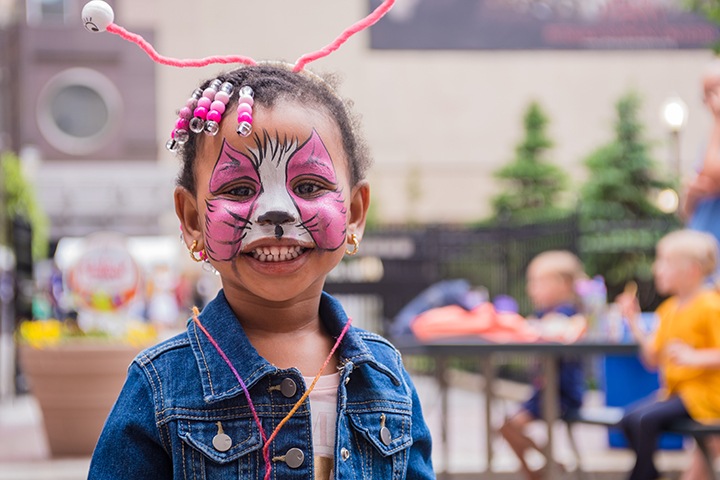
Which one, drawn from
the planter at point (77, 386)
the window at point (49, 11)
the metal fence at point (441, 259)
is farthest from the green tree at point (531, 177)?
the window at point (49, 11)

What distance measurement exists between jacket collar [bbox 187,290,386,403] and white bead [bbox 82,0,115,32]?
54 centimetres

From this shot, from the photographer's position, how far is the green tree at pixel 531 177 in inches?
984

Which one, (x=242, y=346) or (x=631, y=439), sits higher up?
(x=242, y=346)

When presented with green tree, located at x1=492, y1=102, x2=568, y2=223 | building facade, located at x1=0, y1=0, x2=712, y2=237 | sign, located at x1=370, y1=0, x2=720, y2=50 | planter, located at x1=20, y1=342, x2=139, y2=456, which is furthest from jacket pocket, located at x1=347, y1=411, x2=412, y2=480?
sign, located at x1=370, y1=0, x2=720, y2=50

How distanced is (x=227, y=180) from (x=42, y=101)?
35204 mm

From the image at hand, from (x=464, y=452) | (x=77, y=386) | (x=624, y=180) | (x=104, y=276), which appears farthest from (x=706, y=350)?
(x=624, y=180)

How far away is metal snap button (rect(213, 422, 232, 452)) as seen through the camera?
6.18 ft

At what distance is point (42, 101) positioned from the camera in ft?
116

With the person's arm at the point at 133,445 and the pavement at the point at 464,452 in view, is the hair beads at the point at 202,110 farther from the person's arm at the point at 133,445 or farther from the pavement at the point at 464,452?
the pavement at the point at 464,452

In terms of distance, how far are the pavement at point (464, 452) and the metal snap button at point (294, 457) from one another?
17.0 feet

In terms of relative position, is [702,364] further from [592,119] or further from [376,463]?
[592,119]

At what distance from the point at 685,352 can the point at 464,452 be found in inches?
136

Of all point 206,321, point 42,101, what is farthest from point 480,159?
point 206,321

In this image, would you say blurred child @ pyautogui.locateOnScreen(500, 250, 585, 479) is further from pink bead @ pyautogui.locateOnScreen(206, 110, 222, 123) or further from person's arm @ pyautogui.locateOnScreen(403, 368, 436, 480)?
pink bead @ pyautogui.locateOnScreen(206, 110, 222, 123)
